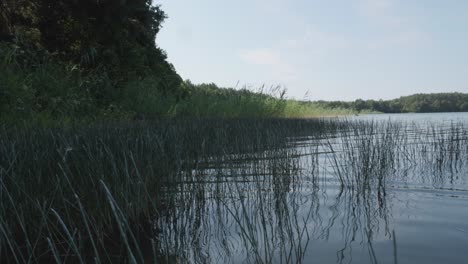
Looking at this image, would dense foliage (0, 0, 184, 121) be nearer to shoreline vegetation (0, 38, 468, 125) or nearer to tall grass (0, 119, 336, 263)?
shoreline vegetation (0, 38, 468, 125)

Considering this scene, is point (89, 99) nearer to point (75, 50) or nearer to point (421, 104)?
point (75, 50)

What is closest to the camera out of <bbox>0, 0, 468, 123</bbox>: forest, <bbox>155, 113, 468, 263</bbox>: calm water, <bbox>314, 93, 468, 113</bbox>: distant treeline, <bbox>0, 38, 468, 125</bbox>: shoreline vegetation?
<bbox>155, 113, 468, 263</bbox>: calm water

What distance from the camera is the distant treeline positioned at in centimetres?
5450

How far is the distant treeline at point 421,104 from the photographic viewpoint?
179ft

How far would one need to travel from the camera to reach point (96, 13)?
917cm

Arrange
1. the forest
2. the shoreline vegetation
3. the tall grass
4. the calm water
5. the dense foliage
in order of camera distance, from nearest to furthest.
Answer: the calm water < the tall grass < the shoreline vegetation < the forest < the dense foliage

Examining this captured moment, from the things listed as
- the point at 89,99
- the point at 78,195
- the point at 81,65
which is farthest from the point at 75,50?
the point at 78,195

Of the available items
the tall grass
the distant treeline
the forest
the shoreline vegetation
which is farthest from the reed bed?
the distant treeline

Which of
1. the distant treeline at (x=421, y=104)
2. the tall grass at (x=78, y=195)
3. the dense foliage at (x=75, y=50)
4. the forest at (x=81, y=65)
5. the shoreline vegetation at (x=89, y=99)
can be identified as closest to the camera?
the tall grass at (x=78, y=195)

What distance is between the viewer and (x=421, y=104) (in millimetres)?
60250

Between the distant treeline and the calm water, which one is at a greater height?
the distant treeline

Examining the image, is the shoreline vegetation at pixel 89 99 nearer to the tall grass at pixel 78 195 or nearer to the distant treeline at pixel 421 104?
the tall grass at pixel 78 195

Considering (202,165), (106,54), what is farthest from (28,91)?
(202,165)

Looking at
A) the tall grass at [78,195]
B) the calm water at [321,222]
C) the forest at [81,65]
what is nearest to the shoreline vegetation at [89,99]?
the forest at [81,65]
